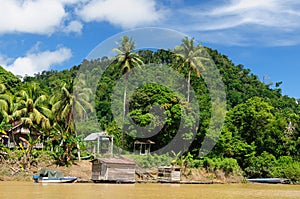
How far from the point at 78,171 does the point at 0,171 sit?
513 centimetres

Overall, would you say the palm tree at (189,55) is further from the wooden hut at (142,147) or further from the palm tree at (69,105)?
the palm tree at (69,105)

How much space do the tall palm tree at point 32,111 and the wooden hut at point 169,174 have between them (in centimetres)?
1031

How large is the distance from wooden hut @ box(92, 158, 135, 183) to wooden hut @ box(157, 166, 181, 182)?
2.73 meters

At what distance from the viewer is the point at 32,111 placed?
33844 millimetres

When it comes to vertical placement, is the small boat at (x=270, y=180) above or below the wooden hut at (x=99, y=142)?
below

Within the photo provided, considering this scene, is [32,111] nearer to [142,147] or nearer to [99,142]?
[99,142]

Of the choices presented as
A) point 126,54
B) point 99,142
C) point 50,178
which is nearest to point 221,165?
point 99,142

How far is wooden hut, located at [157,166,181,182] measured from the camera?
96.2ft

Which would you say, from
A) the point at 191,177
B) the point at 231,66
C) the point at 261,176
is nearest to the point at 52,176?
the point at 191,177

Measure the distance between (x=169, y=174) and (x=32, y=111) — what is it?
40.0 feet

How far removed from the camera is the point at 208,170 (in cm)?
3228

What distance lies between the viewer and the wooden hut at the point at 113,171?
26766 mm

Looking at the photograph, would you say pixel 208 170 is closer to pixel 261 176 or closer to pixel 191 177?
pixel 191 177

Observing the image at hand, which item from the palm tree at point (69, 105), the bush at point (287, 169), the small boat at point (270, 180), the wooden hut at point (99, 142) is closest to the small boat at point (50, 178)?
the palm tree at point (69, 105)
